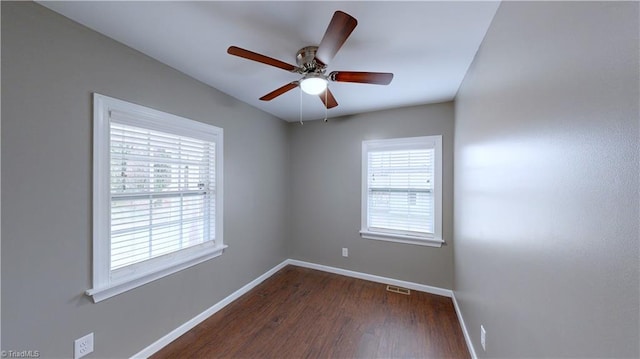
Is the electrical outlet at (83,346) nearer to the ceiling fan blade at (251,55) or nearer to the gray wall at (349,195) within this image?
the ceiling fan blade at (251,55)

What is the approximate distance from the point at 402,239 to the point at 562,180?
2.41 meters

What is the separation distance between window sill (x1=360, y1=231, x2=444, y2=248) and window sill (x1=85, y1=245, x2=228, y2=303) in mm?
2004

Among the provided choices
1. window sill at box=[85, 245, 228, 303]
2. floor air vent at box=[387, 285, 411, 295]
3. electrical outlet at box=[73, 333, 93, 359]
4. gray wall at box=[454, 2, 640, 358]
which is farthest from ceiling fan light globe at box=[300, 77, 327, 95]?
floor air vent at box=[387, 285, 411, 295]

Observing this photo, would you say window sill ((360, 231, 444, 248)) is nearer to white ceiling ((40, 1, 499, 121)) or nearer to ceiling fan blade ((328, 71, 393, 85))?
white ceiling ((40, 1, 499, 121))

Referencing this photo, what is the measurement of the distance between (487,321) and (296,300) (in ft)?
6.21

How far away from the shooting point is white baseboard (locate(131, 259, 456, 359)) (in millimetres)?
1846

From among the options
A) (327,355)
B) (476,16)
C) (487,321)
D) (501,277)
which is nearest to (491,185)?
(501,277)

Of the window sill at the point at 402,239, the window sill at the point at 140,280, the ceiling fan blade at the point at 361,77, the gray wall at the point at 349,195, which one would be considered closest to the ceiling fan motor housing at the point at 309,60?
the ceiling fan blade at the point at 361,77

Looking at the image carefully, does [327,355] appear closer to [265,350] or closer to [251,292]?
[265,350]

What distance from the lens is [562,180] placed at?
745 mm

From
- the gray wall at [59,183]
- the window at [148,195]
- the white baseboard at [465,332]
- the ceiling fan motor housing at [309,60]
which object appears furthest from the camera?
the white baseboard at [465,332]

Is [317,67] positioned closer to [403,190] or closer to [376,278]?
[403,190]

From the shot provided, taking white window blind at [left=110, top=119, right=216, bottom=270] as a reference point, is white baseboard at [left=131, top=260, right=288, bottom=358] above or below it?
below

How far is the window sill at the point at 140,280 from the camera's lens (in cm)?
150
